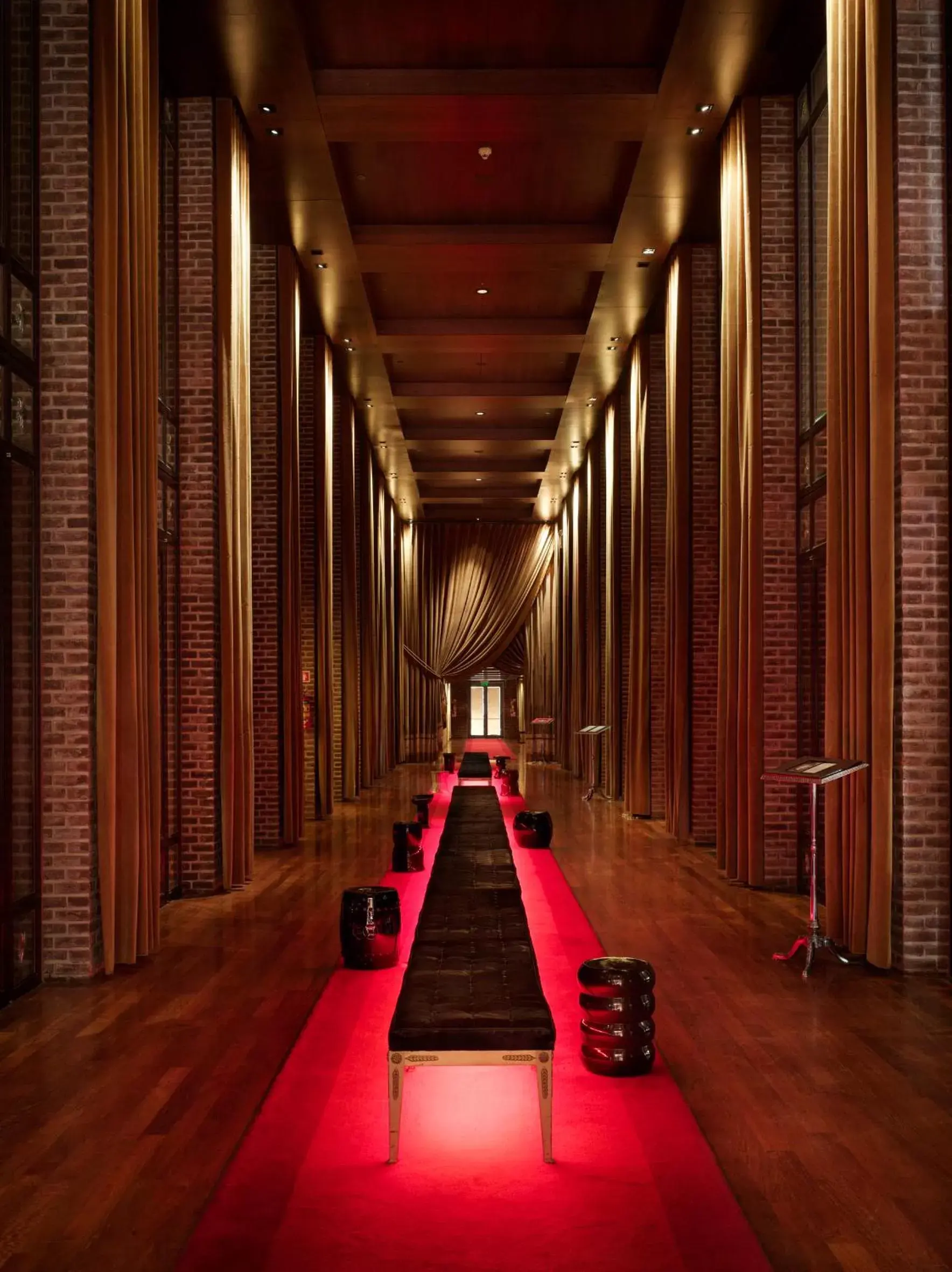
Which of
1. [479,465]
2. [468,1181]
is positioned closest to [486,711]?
[479,465]

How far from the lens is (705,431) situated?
10578 millimetres

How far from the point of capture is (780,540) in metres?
8.23

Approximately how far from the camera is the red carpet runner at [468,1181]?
9.32ft

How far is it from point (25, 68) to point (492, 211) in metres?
5.86

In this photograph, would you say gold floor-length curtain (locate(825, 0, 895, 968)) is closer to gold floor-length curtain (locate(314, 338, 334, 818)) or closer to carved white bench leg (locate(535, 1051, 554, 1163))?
carved white bench leg (locate(535, 1051, 554, 1163))

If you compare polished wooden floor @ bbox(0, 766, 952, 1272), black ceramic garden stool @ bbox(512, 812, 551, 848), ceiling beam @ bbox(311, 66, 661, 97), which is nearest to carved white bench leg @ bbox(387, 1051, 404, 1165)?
polished wooden floor @ bbox(0, 766, 952, 1272)

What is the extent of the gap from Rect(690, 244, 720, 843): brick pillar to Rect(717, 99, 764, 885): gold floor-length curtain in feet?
5.12

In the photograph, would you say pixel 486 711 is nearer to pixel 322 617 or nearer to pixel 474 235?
pixel 322 617

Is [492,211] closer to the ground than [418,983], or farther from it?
farther from it

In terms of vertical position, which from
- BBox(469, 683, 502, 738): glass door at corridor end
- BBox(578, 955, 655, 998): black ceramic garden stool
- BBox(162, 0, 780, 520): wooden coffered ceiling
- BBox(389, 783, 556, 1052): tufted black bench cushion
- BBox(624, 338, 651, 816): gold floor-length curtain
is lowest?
BBox(469, 683, 502, 738): glass door at corridor end

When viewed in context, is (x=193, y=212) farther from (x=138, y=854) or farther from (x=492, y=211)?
(x=138, y=854)

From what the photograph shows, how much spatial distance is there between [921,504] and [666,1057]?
289 cm

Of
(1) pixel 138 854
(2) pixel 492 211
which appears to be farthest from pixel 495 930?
(2) pixel 492 211

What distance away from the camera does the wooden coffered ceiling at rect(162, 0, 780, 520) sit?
7.62 m
